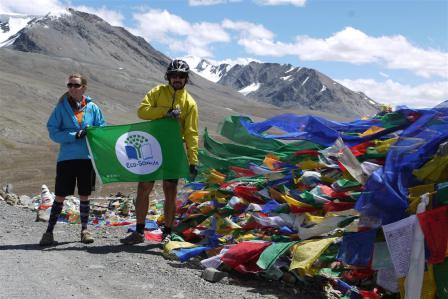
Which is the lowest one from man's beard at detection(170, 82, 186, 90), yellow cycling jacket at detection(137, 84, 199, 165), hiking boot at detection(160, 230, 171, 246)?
hiking boot at detection(160, 230, 171, 246)

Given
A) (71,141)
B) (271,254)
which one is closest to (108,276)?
(271,254)

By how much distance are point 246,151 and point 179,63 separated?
1392 mm

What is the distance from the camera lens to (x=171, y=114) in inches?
264

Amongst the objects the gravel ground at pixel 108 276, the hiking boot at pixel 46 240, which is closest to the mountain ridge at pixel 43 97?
the hiking boot at pixel 46 240

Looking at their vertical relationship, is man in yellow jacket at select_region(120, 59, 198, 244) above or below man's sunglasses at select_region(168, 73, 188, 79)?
below

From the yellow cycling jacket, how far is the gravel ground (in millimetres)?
1405

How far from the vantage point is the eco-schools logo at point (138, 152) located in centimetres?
703

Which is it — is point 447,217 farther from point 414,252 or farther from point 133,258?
point 133,258

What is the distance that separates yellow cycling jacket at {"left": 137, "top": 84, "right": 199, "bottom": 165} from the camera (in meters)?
6.75

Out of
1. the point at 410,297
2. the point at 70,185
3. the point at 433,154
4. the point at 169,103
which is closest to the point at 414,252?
the point at 410,297

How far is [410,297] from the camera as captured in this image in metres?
4.14

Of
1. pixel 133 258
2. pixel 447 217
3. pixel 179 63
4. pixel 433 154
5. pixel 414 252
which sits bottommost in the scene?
pixel 133 258

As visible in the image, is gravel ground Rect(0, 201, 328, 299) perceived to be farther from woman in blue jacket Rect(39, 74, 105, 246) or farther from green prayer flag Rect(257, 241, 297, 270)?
woman in blue jacket Rect(39, 74, 105, 246)

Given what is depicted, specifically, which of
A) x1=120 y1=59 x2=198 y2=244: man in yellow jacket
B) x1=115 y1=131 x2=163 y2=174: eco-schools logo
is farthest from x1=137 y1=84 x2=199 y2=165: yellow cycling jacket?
x1=115 y1=131 x2=163 y2=174: eco-schools logo
